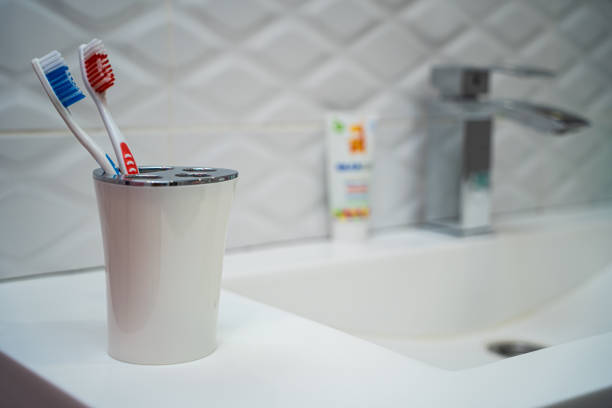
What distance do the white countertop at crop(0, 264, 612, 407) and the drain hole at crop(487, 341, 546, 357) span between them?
0.31 m

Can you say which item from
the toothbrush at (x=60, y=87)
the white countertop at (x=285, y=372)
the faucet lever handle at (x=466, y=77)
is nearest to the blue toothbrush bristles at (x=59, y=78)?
the toothbrush at (x=60, y=87)

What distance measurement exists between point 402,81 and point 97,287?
467mm

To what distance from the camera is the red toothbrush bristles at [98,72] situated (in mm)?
417

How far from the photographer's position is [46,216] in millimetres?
613

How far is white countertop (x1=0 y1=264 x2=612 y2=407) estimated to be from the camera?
36cm

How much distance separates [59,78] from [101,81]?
0.03 metres

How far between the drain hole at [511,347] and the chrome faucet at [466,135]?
0.48 feet

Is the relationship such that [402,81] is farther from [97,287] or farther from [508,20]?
[97,287]

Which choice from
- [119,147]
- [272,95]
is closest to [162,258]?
[119,147]

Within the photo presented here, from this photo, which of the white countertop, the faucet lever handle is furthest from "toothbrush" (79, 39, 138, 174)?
the faucet lever handle

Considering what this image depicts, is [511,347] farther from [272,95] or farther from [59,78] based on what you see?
[59,78]

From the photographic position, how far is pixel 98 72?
420mm

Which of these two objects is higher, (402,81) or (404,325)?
(402,81)

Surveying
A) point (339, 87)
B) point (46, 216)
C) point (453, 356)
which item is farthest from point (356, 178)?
point (46, 216)
